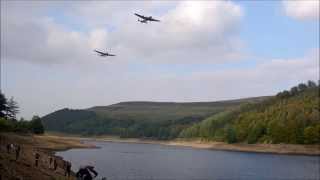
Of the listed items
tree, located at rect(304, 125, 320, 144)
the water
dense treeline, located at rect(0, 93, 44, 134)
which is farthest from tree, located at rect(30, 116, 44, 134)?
tree, located at rect(304, 125, 320, 144)

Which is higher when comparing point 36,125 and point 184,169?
point 36,125

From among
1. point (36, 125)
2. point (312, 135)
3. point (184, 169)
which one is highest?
point (36, 125)

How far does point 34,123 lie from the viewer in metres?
166

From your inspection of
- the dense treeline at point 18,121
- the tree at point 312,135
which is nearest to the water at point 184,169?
the dense treeline at point 18,121

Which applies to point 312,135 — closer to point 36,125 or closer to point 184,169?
point 36,125

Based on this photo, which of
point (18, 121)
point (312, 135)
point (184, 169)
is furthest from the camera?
point (312, 135)

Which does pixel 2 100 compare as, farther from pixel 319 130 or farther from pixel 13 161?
pixel 319 130

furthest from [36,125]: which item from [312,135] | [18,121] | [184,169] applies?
[312,135]

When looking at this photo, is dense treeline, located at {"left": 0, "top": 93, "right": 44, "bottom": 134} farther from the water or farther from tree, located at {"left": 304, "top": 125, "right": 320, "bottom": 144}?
tree, located at {"left": 304, "top": 125, "right": 320, "bottom": 144}

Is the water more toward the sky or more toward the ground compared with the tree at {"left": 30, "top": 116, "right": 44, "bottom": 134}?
more toward the ground

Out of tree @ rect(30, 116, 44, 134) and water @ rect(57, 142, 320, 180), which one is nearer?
water @ rect(57, 142, 320, 180)

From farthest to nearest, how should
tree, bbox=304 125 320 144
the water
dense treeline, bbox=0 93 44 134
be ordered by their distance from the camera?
1. tree, bbox=304 125 320 144
2. dense treeline, bbox=0 93 44 134
3. the water

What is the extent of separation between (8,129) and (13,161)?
245 feet

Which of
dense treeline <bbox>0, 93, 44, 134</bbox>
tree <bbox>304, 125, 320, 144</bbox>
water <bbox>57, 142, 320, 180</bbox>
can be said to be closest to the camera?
water <bbox>57, 142, 320, 180</bbox>
